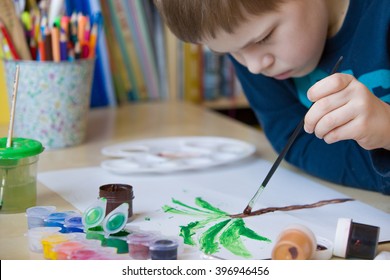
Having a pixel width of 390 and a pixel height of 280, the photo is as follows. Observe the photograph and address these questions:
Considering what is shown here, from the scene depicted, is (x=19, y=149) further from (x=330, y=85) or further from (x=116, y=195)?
(x=330, y=85)

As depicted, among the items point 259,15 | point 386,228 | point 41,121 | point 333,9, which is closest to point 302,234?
point 386,228

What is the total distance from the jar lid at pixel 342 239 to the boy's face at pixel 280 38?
0.27m

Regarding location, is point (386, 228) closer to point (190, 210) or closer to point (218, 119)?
point (190, 210)

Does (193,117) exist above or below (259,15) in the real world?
below

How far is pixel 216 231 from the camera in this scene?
0.71 metres

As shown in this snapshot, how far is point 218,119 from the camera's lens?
4.37 feet

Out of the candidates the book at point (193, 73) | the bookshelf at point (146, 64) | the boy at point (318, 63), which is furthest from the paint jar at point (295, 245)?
the book at point (193, 73)

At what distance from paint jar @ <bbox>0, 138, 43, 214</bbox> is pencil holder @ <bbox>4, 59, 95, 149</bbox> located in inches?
11.0

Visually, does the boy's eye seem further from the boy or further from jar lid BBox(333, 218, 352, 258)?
jar lid BBox(333, 218, 352, 258)

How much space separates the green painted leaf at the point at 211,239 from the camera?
660 mm

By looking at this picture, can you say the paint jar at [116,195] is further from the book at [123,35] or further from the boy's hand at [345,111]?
the book at [123,35]

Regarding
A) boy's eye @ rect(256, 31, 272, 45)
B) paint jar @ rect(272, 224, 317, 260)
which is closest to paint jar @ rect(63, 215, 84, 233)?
paint jar @ rect(272, 224, 317, 260)
